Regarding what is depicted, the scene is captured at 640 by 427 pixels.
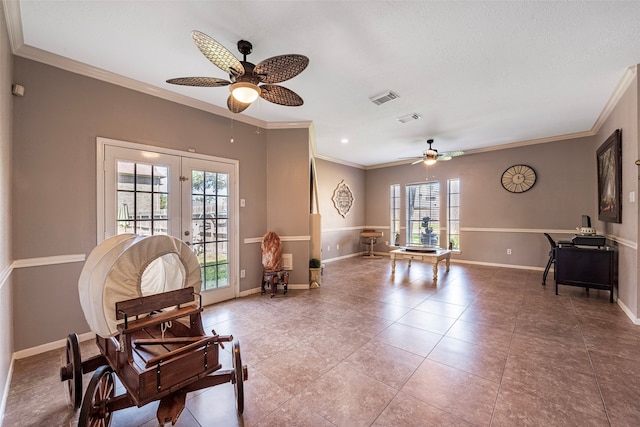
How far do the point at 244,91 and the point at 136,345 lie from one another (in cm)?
207

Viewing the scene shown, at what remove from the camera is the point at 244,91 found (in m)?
2.27

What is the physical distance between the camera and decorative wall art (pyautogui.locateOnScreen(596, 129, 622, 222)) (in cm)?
340

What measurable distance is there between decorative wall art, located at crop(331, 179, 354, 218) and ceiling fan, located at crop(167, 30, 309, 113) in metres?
4.78

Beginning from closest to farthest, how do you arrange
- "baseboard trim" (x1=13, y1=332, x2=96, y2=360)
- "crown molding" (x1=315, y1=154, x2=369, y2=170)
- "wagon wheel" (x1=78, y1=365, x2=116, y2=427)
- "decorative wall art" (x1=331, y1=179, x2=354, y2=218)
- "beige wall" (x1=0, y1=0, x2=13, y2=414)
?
"wagon wheel" (x1=78, y1=365, x2=116, y2=427) → "beige wall" (x1=0, y1=0, x2=13, y2=414) → "baseboard trim" (x1=13, y1=332, x2=96, y2=360) → "crown molding" (x1=315, y1=154, x2=369, y2=170) → "decorative wall art" (x1=331, y1=179, x2=354, y2=218)

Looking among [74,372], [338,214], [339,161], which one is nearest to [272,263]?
[74,372]

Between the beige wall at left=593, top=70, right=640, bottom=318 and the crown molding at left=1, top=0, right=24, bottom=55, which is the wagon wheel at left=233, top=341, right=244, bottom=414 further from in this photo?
the beige wall at left=593, top=70, right=640, bottom=318

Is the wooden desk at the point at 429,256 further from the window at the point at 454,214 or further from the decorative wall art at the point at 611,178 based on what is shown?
the decorative wall art at the point at 611,178

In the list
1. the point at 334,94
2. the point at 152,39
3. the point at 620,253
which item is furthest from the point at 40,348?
the point at 620,253

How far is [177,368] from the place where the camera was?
1358 mm

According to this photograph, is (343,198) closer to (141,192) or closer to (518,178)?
(518,178)

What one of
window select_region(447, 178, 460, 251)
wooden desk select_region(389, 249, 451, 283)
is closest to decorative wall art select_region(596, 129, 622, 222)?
wooden desk select_region(389, 249, 451, 283)

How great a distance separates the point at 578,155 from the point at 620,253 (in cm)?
270

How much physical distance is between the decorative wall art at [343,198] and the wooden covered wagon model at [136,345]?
18.9 ft

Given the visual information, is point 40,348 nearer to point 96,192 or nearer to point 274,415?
point 96,192
